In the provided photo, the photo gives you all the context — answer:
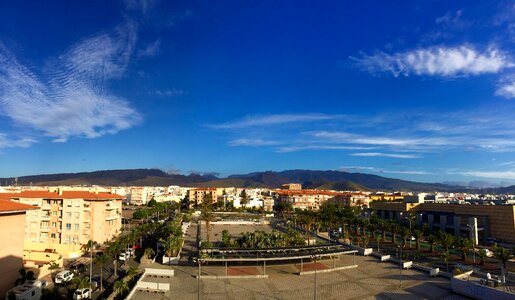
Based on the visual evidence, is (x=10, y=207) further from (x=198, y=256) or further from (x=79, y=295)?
(x=198, y=256)

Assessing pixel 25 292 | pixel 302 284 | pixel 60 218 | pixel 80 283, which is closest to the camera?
pixel 25 292

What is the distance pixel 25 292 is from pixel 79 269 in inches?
632

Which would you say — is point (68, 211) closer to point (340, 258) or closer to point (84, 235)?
point (84, 235)

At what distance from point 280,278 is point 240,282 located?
4.88 m

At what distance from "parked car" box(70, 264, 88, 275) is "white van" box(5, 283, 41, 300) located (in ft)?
32.0

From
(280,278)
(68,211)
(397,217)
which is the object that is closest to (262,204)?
(397,217)

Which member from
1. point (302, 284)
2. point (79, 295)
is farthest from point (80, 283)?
point (302, 284)

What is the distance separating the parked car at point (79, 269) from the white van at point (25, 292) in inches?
384

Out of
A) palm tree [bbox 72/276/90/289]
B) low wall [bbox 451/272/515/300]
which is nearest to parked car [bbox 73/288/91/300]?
palm tree [bbox 72/276/90/289]

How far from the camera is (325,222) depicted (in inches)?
3359

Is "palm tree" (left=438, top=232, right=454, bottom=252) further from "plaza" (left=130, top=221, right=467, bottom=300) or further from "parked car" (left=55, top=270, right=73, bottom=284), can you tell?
"parked car" (left=55, top=270, right=73, bottom=284)

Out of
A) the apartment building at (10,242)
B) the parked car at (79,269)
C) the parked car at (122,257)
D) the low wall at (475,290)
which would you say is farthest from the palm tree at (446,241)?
the apartment building at (10,242)

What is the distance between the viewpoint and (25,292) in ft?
106

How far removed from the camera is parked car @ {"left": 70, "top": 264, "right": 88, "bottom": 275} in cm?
4542
